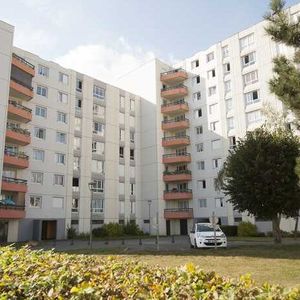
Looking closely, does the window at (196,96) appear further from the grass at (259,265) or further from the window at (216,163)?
the grass at (259,265)

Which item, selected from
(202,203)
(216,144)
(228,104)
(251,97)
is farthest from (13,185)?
(251,97)

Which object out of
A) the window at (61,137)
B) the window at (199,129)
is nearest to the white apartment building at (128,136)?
the window at (61,137)

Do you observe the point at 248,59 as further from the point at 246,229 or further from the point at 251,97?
the point at 246,229

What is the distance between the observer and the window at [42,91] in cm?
4477

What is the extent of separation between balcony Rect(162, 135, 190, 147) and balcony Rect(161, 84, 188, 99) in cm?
644

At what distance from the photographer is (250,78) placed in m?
48.4

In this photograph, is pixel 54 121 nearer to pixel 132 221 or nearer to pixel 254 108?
pixel 132 221

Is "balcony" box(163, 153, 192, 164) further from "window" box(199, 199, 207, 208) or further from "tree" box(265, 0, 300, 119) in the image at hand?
"tree" box(265, 0, 300, 119)

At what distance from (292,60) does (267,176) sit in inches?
396

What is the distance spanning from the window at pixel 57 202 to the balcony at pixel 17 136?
25.1ft

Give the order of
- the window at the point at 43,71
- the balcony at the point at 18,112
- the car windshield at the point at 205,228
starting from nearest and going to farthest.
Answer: the car windshield at the point at 205,228 < the balcony at the point at 18,112 < the window at the point at 43,71

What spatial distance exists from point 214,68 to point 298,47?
35.0m

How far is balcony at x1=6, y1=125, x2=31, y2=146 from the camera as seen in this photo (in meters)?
38.4

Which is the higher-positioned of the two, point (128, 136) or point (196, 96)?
point (196, 96)
